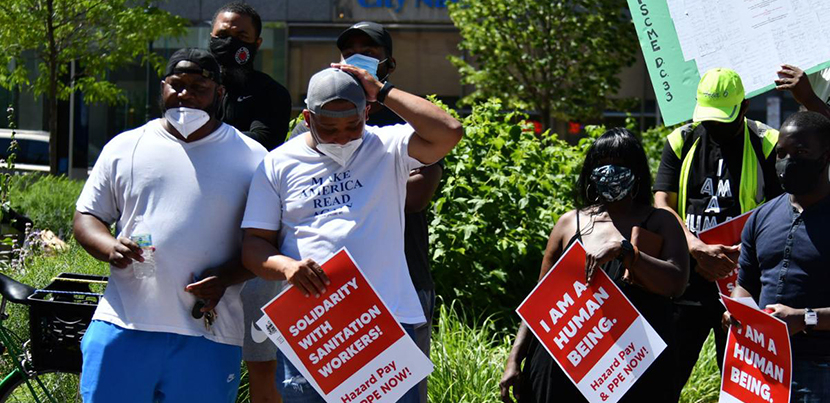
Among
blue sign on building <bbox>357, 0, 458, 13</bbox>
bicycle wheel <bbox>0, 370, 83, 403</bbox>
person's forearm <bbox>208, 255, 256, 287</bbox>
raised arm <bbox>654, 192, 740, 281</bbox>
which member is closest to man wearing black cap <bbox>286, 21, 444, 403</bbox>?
person's forearm <bbox>208, 255, 256, 287</bbox>

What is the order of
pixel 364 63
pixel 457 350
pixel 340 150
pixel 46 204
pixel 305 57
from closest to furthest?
pixel 340 150
pixel 364 63
pixel 457 350
pixel 46 204
pixel 305 57

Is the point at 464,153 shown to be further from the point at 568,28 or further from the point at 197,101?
the point at 568,28

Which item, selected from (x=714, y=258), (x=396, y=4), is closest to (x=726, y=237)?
(x=714, y=258)

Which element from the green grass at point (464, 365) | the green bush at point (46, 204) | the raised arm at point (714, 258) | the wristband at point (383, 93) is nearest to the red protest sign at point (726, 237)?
the raised arm at point (714, 258)

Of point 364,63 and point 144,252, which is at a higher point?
point 364,63

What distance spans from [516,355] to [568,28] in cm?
1482

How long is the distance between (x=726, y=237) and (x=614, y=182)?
916 millimetres

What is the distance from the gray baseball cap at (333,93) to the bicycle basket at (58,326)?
140 cm

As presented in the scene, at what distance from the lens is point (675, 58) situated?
513 centimetres

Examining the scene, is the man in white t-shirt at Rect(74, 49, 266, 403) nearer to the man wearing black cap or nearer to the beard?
the man wearing black cap

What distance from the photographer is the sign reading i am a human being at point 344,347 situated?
11.4 ft

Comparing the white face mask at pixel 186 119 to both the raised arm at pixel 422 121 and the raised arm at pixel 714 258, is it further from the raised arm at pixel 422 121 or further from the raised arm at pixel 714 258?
the raised arm at pixel 714 258

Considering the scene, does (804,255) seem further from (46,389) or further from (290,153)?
(46,389)

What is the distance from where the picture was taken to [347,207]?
345 centimetres
